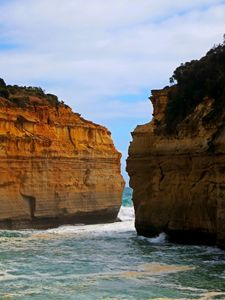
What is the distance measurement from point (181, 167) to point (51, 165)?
16578 mm

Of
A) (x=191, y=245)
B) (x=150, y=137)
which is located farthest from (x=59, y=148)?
(x=191, y=245)

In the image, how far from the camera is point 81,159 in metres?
47.0

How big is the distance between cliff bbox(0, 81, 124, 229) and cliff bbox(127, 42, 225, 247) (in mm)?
9095

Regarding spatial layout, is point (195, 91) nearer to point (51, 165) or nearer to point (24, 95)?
point (51, 165)

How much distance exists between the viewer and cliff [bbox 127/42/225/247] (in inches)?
1012

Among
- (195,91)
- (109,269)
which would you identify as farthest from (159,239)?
(109,269)

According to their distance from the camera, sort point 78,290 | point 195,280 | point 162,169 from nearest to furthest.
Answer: point 78,290 < point 195,280 < point 162,169

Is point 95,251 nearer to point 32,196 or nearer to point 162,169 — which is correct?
point 162,169

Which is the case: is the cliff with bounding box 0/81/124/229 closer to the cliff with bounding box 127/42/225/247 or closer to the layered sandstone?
the cliff with bounding box 127/42/225/247

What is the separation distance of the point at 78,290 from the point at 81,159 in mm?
30377

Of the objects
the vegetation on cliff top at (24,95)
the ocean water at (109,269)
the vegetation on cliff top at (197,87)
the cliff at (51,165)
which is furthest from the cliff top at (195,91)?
the vegetation on cliff top at (24,95)

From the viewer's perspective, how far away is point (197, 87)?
3044 centimetres

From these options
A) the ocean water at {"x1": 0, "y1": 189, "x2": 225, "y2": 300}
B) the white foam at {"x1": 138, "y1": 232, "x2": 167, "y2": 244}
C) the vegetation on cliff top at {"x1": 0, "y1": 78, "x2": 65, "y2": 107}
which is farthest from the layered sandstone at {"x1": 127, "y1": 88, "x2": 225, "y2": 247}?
the vegetation on cliff top at {"x1": 0, "y1": 78, "x2": 65, "y2": 107}

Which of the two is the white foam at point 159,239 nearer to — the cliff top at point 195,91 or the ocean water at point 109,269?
the ocean water at point 109,269
